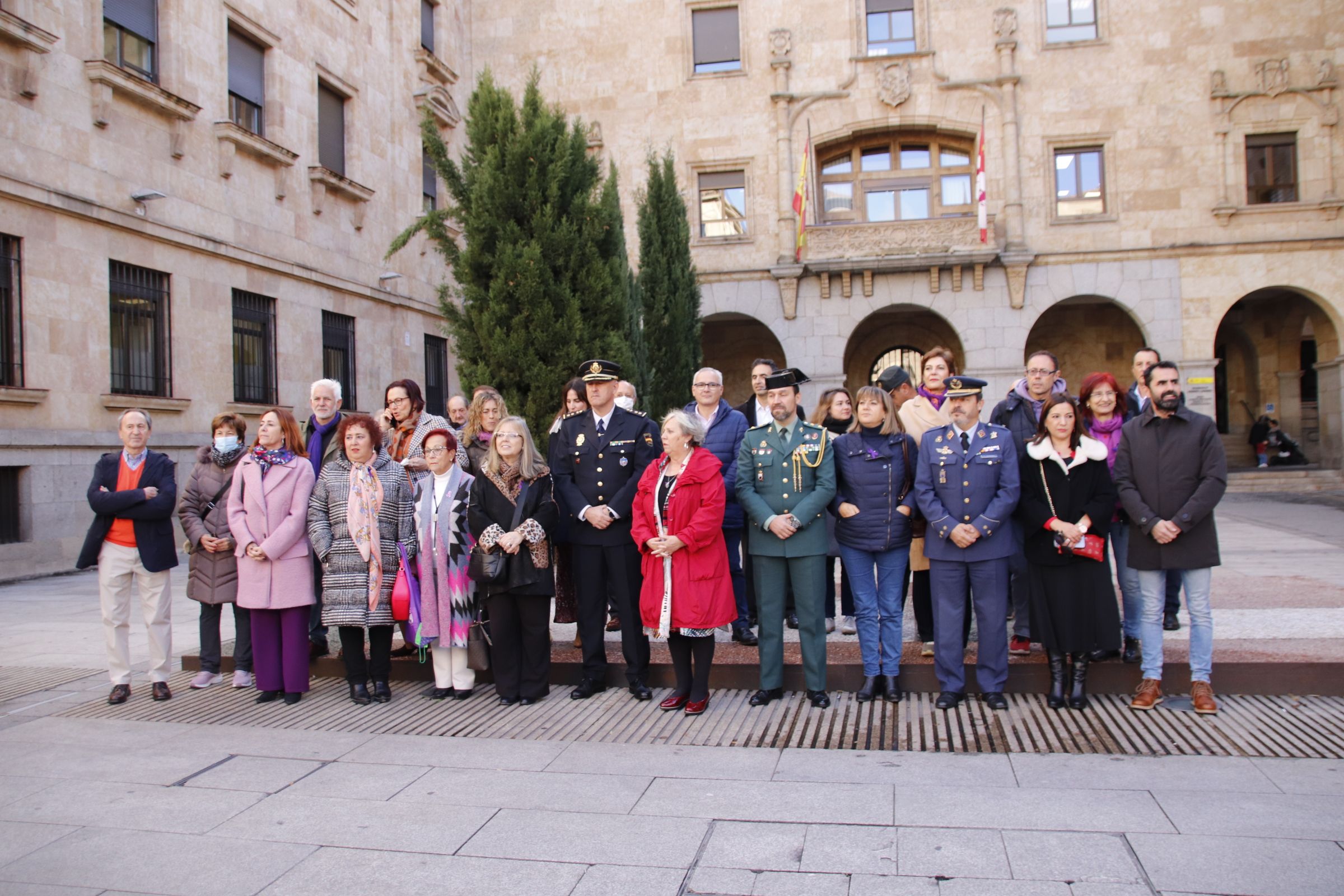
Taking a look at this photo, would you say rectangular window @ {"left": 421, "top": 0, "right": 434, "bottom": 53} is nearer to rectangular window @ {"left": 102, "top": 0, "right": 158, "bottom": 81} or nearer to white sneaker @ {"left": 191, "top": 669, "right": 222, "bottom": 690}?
rectangular window @ {"left": 102, "top": 0, "right": 158, "bottom": 81}

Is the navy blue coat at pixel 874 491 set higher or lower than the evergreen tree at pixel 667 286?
lower

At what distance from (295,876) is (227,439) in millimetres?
4274

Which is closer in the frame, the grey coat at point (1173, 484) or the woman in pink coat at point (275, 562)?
the grey coat at point (1173, 484)

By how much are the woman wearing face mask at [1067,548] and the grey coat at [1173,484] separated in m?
0.16

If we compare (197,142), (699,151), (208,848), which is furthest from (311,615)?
(699,151)

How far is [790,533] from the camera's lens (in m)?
5.97

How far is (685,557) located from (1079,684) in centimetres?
258

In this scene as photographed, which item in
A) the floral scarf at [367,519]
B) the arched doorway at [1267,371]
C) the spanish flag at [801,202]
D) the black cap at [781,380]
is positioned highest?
the spanish flag at [801,202]

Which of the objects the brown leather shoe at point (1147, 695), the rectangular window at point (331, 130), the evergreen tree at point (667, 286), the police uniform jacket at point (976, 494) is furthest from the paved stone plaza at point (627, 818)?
the rectangular window at point (331, 130)

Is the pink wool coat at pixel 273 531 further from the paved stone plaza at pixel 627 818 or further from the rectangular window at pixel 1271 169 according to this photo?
the rectangular window at pixel 1271 169

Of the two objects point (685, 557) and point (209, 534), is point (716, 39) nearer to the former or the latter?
point (209, 534)

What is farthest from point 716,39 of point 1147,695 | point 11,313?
point 1147,695

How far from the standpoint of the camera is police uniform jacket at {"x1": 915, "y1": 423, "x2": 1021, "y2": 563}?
5.89 m

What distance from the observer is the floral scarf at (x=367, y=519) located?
21.1 feet
